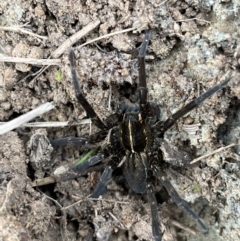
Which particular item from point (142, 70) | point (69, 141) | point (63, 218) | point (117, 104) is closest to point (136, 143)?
point (117, 104)

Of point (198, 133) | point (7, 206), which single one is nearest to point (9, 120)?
point (7, 206)

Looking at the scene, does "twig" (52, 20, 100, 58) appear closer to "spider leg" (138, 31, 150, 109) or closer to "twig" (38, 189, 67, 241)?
"spider leg" (138, 31, 150, 109)

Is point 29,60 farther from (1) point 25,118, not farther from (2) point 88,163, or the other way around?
(2) point 88,163

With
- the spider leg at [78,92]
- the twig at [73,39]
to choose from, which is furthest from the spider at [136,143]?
the twig at [73,39]

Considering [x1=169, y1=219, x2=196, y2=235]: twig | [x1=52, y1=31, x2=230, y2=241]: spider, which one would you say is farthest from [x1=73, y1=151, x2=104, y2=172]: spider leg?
[x1=169, y1=219, x2=196, y2=235]: twig

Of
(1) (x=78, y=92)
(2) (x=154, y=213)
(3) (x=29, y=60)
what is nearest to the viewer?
(1) (x=78, y=92)

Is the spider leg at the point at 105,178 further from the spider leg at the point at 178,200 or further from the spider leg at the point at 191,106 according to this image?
the spider leg at the point at 191,106
